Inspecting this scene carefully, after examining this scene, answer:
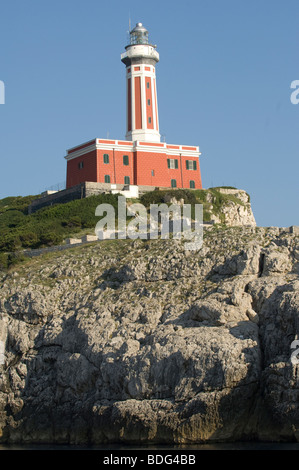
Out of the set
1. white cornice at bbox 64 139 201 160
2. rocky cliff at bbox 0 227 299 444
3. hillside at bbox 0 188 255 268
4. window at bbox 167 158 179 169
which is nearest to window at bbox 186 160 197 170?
white cornice at bbox 64 139 201 160

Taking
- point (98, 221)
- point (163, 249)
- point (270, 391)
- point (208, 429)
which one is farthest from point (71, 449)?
point (98, 221)

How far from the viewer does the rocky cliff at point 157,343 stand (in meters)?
32.8

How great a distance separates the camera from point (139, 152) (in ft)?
203

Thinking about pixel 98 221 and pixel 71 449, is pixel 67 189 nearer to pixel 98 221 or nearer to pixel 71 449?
pixel 98 221

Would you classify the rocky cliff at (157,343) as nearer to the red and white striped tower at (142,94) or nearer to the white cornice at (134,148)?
the white cornice at (134,148)

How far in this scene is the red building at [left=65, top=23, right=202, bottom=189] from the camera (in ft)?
202

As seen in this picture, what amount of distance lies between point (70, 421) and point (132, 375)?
11.7 ft

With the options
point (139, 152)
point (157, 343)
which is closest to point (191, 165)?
point (139, 152)

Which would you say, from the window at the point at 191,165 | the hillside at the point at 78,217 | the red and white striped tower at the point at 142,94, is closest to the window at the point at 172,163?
the window at the point at 191,165

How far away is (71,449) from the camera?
34.2 meters

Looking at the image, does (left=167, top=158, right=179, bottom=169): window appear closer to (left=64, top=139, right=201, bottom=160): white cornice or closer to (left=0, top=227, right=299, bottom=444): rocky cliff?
(left=64, top=139, right=201, bottom=160): white cornice

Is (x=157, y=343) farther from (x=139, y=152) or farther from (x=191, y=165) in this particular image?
(x=191, y=165)

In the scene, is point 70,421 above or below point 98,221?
below

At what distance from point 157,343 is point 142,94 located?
1209 inches
